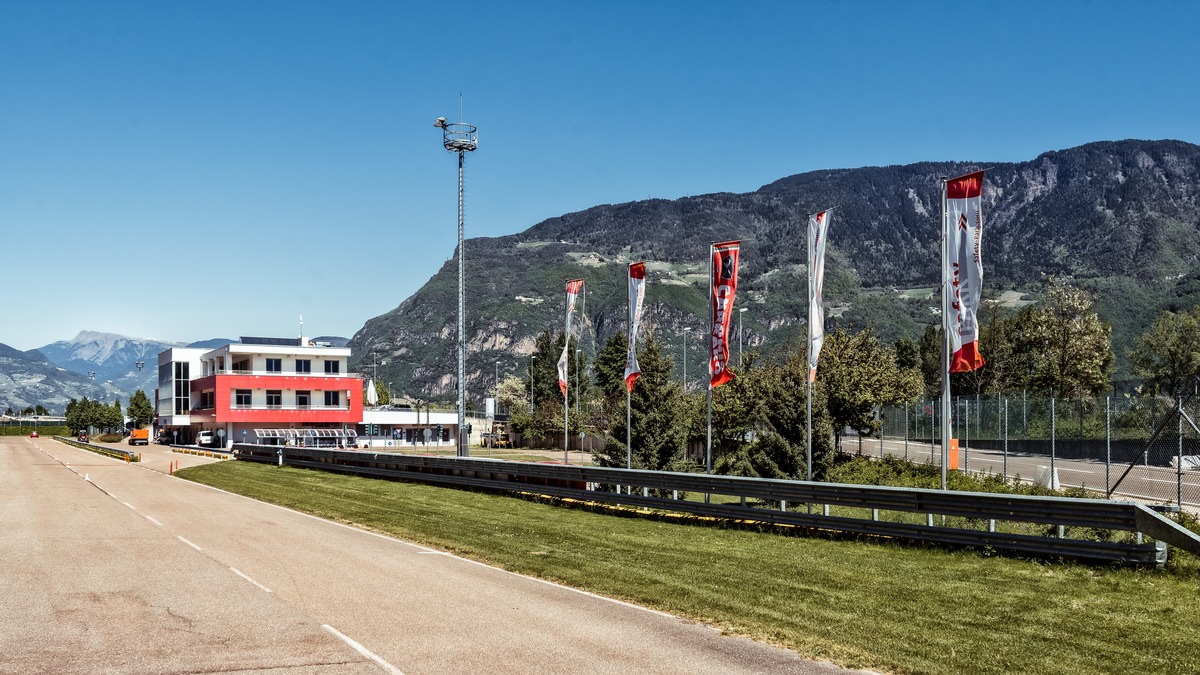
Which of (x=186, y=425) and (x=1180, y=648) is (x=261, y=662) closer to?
(x=1180, y=648)

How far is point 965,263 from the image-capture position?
17.3 m

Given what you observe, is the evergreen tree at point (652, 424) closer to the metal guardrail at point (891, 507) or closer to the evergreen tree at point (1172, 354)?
the metal guardrail at point (891, 507)

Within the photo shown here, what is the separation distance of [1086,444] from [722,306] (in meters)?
28.6

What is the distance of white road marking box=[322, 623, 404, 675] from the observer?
902 cm

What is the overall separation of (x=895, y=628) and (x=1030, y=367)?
266ft

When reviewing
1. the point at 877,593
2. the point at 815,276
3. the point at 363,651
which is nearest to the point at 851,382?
the point at 815,276

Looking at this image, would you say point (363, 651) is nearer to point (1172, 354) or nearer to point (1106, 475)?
point (1106, 475)

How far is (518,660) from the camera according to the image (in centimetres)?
938

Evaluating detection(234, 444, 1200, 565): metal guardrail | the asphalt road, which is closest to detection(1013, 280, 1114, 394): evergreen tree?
the asphalt road

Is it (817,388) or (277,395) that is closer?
(817,388)

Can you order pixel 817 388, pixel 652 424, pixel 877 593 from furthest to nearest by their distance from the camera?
pixel 817 388
pixel 652 424
pixel 877 593

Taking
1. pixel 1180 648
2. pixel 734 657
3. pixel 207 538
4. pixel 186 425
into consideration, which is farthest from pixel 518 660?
pixel 186 425

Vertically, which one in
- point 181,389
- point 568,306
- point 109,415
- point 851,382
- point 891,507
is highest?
point 568,306

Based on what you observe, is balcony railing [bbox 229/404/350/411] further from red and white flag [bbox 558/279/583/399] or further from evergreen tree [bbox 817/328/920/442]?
red and white flag [bbox 558/279/583/399]
